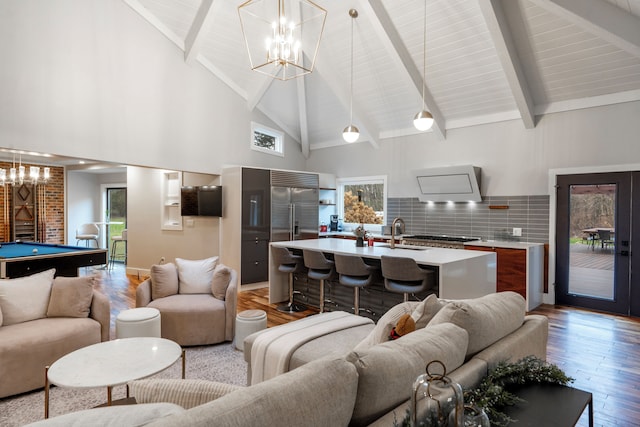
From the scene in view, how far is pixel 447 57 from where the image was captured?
5.41m

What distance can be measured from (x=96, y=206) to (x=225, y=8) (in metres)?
6.63

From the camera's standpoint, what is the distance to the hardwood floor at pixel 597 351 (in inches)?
106

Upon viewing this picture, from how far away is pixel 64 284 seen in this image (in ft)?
11.0

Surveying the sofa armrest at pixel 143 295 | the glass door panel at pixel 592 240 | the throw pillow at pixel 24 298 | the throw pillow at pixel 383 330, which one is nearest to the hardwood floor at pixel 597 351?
the glass door panel at pixel 592 240

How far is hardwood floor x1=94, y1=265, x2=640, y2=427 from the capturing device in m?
2.70

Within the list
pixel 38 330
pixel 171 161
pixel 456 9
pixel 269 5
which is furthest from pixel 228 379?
pixel 269 5

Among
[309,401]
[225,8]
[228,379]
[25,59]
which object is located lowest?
[228,379]

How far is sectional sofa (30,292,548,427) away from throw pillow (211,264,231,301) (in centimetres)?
198

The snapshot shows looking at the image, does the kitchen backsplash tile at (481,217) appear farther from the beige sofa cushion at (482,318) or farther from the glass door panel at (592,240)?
the beige sofa cushion at (482,318)

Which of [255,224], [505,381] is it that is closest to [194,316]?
[505,381]

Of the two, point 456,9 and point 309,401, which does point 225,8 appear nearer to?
point 456,9

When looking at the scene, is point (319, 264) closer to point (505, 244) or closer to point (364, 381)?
point (505, 244)

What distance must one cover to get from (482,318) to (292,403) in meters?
1.24

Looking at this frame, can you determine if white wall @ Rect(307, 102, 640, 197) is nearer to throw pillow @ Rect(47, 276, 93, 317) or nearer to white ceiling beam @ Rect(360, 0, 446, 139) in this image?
white ceiling beam @ Rect(360, 0, 446, 139)
